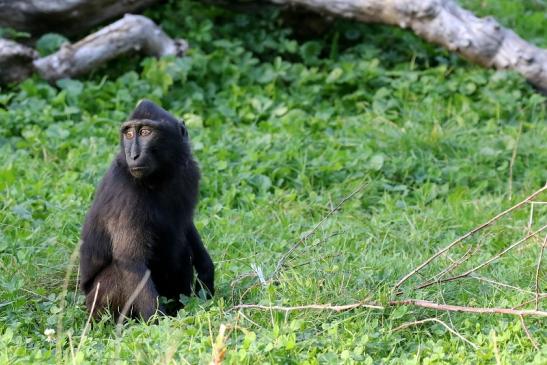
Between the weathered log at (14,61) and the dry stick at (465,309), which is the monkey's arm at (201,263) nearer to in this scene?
the dry stick at (465,309)

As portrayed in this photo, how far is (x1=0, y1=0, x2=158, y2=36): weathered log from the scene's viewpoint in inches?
352

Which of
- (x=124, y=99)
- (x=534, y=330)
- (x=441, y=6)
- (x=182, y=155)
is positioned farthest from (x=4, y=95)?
(x=534, y=330)

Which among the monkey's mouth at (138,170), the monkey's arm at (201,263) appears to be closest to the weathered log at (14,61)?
the monkey's arm at (201,263)

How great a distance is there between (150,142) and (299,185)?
94.5 inches

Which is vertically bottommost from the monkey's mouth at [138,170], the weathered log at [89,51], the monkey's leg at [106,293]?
the weathered log at [89,51]

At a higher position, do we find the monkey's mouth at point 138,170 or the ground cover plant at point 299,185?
the monkey's mouth at point 138,170

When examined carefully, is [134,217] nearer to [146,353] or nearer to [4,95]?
[146,353]

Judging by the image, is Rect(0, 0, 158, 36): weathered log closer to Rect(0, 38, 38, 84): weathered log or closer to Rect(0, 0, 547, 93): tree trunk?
Rect(0, 0, 547, 93): tree trunk

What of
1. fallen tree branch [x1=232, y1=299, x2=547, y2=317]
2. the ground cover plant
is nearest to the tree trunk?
the ground cover plant

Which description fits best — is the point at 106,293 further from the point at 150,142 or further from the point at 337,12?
the point at 337,12

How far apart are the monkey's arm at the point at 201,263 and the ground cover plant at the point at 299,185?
0.12 metres

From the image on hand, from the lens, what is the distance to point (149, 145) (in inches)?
214

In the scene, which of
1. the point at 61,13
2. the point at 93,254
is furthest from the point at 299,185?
the point at 61,13

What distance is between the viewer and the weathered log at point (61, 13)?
29.4ft
